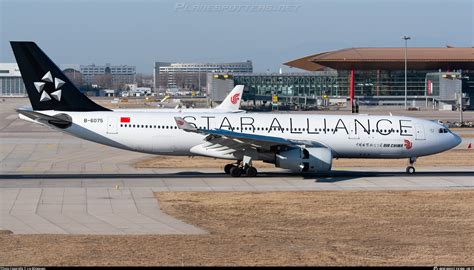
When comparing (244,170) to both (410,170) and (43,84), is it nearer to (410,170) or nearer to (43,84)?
(410,170)

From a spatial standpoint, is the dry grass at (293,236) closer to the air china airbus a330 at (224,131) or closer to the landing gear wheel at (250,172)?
the air china airbus a330 at (224,131)

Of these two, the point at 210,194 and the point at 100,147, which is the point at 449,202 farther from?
the point at 100,147

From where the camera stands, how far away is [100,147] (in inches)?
2281

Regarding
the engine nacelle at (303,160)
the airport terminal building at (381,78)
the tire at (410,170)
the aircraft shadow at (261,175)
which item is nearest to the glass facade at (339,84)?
the airport terminal building at (381,78)

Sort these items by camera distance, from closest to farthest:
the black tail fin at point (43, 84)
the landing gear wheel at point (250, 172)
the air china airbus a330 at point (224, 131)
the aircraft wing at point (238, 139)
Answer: the aircraft wing at point (238, 139) < the air china airbus a330 at point (224, 131) < the landing gear wheel at point (250, 172) < the black tail fin at point (43, 84)

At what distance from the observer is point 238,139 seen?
40375 mm

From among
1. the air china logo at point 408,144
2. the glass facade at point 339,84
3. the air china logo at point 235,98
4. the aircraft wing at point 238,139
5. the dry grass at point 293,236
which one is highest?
the glass facade at point 339,84

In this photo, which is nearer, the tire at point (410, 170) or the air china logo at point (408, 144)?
the air china logo at point (408, 144)

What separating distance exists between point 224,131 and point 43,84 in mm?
9532

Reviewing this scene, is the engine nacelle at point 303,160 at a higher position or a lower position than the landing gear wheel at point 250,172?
higher

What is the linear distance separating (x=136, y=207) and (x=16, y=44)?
14.3m

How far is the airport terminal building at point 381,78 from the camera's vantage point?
140 meters

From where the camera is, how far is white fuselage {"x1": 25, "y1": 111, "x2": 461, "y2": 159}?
4194 centimetres

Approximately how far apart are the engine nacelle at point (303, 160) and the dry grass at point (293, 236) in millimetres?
4362
